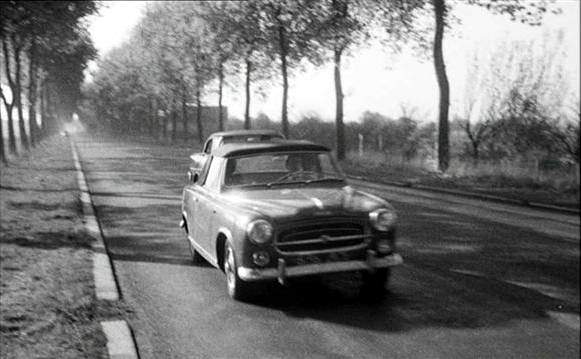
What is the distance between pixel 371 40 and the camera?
11.1 feet

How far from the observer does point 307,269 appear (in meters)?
5.21

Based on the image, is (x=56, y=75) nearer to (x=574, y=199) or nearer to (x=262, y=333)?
(x=574, y=199)

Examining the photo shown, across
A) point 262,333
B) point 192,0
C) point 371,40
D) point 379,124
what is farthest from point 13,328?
point 379,124

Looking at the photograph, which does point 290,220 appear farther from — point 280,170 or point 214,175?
point 214,175

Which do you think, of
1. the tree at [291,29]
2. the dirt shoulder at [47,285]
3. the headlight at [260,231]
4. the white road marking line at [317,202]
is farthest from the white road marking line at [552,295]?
the dirt shoulder at [47,285]

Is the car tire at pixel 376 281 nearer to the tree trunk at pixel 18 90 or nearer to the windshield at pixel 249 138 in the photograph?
the windshield at pixel 249 138

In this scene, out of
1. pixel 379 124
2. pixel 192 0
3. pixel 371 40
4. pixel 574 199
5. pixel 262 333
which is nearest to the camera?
pixel 371 40

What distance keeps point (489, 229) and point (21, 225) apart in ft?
27.6

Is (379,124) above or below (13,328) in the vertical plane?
above

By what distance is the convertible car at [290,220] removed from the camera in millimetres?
5285

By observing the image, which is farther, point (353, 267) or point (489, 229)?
point (489, 229)

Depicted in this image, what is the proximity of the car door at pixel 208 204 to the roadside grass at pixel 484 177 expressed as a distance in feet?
29.6

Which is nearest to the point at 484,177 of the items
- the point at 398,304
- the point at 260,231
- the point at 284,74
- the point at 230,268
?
the point at 398,304

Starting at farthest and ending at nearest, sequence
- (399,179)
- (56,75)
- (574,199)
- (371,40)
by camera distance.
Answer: (56,75) < (399,179) < (574,199) < (371,40)
